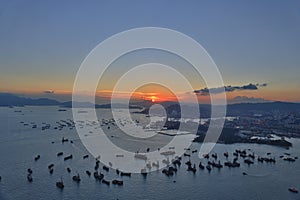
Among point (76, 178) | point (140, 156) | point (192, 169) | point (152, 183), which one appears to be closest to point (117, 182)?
point (152, 183)

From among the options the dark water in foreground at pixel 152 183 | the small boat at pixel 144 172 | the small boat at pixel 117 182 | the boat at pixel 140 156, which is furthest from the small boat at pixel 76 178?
the boat at pixel 140 156

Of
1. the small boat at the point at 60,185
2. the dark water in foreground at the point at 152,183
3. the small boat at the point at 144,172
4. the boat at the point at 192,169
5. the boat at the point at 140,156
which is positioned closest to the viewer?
the dark water in foreground at the point at 152,183

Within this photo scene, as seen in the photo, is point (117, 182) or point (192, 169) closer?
point (117, 182)

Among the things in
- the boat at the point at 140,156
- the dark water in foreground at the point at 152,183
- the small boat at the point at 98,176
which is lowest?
the dark water in foreground at the point at 152,183

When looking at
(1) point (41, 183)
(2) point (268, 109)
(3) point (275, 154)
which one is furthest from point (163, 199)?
(2) point (268, 109)

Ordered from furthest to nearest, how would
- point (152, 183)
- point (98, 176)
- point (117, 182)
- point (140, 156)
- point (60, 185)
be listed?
point (140, 156), point (98, 176), point (152, 183), point (117, 182), point (60, 185)

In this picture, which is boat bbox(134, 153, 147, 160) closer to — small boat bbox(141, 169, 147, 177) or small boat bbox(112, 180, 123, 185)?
small boat bbox(141, 169, 147, 177)

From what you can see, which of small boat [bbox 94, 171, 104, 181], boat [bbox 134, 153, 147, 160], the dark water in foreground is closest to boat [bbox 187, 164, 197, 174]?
the dark water in foreground

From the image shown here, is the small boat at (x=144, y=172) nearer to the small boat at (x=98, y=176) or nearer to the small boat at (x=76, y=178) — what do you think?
the small boat at (x=98, y=176)

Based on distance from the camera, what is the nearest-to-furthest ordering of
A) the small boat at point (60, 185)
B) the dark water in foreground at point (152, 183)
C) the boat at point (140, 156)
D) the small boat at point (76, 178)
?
the dark water in foreground at point (152, 183), the small boat at point (60, 185), the small boat at point (76, 178), the boat at point (140, 156)

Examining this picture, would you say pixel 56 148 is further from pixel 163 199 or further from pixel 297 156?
pixel 297 156

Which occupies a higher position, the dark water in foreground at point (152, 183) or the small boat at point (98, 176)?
the small boat at point (98, 176)

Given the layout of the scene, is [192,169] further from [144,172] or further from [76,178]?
[76,178]
